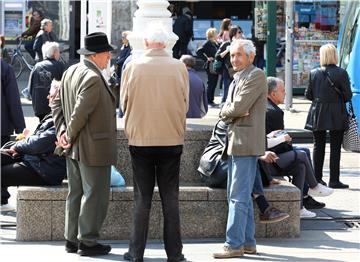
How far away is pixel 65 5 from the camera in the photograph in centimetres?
2608

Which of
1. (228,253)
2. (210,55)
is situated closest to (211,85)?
(210,55)

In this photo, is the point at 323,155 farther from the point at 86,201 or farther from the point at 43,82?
the point at 86,201

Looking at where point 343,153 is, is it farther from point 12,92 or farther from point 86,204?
point 86,204

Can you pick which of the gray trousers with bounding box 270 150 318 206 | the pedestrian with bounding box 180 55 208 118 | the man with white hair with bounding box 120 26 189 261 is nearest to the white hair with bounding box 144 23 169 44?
the man with white hair with bounding box 120 26 189 261

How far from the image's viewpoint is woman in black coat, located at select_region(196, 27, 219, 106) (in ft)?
64.4

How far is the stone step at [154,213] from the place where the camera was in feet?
27.3

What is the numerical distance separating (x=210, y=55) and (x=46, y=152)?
11.6 meters

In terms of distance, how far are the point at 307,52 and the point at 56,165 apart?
13.9 metres

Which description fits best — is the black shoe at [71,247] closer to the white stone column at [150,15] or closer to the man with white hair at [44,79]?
the white stone column at [150,15]

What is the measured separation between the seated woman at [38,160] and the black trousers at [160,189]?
4.19 ft

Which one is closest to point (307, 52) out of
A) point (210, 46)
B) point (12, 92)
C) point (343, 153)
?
point (210, 46)

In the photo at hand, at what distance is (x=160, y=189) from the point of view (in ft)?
24.6

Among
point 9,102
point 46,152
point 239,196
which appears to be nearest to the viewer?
point 239,196

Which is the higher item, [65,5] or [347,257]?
[65,5]
